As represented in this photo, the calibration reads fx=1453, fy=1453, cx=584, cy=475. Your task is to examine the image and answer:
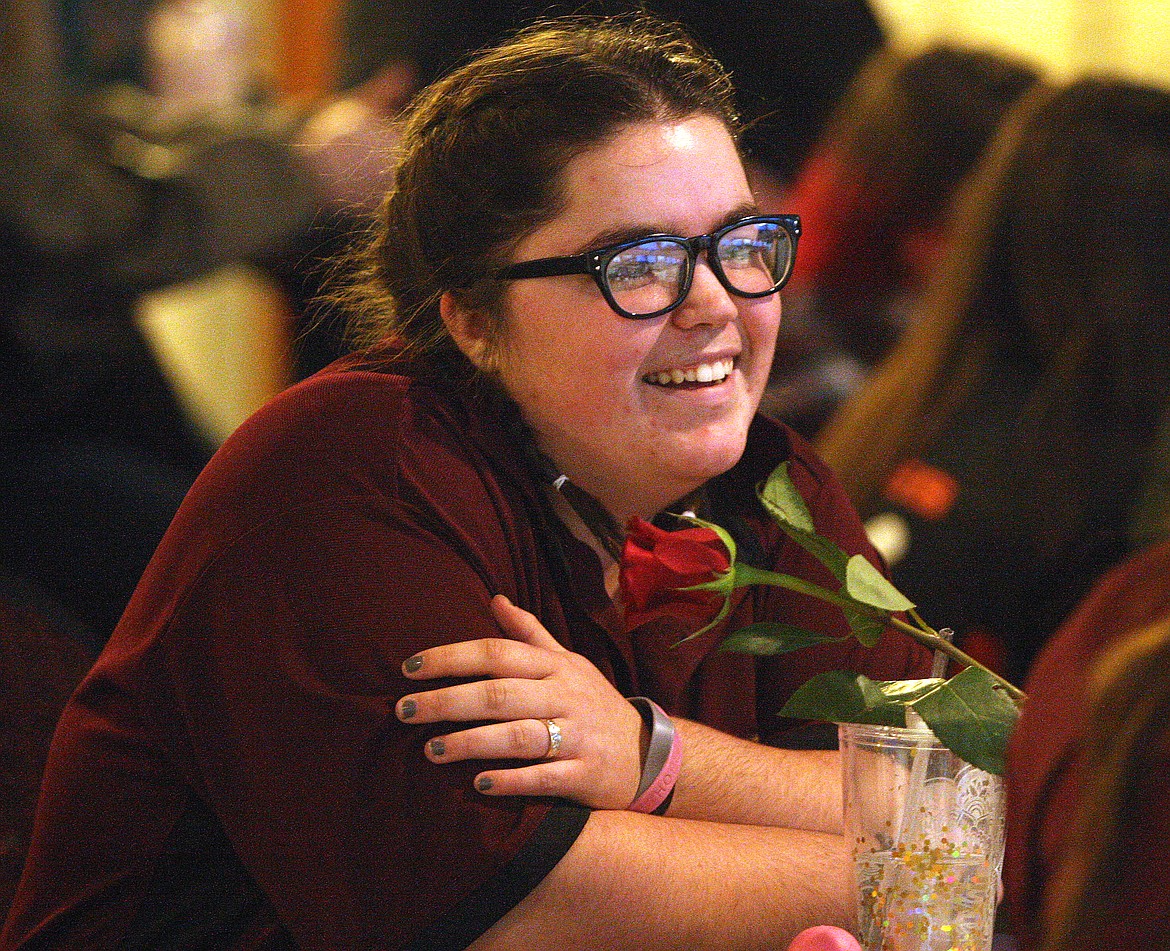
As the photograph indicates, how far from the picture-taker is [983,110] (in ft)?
9.55

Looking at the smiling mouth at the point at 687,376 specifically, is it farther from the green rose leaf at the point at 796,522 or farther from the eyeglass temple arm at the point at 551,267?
the green rose leaf at the point at 796,522

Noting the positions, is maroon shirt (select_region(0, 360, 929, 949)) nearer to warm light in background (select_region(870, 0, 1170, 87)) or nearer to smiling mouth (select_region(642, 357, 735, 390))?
smiling mouth (select_region(642, 357, 735, 390))

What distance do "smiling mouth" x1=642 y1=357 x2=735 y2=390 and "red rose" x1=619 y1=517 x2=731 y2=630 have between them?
36 cm

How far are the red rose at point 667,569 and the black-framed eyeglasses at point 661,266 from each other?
1.12 ft

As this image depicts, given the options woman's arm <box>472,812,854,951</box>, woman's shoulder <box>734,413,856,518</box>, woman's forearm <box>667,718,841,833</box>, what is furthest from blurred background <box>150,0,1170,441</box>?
woman's arm <box>472,812,854,951</box>

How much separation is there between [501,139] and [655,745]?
0.56 m

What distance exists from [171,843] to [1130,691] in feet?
2.95

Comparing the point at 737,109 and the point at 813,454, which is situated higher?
the point at 737,109

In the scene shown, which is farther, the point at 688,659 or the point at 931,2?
the point at 931,2

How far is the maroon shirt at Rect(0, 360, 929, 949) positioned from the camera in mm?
1058

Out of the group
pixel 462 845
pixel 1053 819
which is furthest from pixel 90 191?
pixel 1053 819

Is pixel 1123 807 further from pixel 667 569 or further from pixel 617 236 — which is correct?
pixel 617 236

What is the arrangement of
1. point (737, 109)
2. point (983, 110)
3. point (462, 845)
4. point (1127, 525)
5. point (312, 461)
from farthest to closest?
point (983, 110) → point (1127, 525) → point (737, 109) → point (312, 461) → point (462, 845)

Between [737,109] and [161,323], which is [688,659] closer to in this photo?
[737,109]
